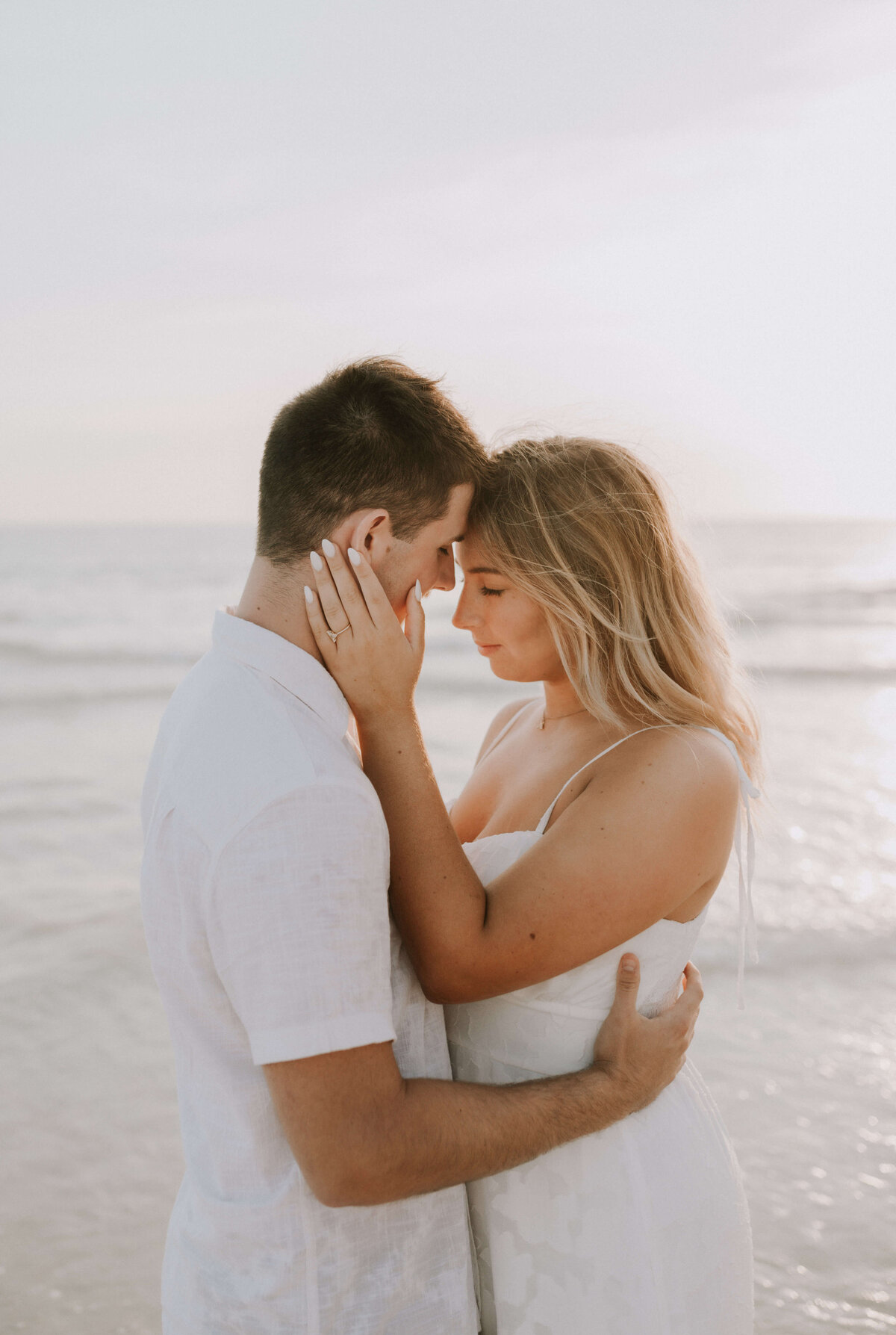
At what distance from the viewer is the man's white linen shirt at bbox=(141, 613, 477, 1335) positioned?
4.95ft

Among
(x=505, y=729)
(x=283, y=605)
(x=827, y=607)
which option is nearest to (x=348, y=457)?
(x=283, y=605)

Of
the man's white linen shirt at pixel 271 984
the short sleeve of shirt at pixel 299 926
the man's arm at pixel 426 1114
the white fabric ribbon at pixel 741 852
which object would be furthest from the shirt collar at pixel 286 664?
the white fabric ribbon at pixel 741 852

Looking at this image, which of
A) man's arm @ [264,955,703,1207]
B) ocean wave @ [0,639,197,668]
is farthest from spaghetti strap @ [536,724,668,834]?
ocean wave @ [0,639,197,668]

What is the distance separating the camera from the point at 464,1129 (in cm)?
178

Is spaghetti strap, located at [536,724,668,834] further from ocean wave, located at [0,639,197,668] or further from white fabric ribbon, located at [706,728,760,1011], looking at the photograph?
ocean wave, located at [0,639,197,668]

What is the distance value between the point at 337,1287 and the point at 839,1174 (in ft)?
11.4

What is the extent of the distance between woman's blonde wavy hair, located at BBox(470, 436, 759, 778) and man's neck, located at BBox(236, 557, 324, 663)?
786 millimetres

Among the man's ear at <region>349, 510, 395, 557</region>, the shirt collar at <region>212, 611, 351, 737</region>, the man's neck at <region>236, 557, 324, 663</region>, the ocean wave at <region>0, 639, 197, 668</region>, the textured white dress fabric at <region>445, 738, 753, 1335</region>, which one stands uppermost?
the man's ear at <region>349, 510, 395, 557</region>

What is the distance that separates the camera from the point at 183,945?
1671 millimetres

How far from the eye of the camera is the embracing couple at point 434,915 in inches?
61.4

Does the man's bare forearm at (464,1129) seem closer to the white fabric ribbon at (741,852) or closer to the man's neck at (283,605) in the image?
the white fabric ribbon at (741,852)

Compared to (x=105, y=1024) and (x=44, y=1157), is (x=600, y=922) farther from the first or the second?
(x=105, y=1024)

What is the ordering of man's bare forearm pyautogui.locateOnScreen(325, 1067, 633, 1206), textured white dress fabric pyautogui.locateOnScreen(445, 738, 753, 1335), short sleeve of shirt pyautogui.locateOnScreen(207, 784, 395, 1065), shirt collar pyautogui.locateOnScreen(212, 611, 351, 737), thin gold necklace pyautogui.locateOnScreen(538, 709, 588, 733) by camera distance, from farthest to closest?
thin gold necklace pyautogui.locateOnScreen(538, 709, 588, 733)
textured white dress fabric pyautogui.locateOnScreen(445, 738, 753, 1335)
shirt collar pyautogui.locateOnScreen(212, 611, 351, 737)
man's bare forearm pyautogui.locateOnScreen(325, 1067, 633, 1206)
short sleeve of shirt pyautogui.locateOnScreen(207, 784, 395, 1065)

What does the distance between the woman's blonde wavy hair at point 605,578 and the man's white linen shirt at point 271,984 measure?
A: 0.88 meters
